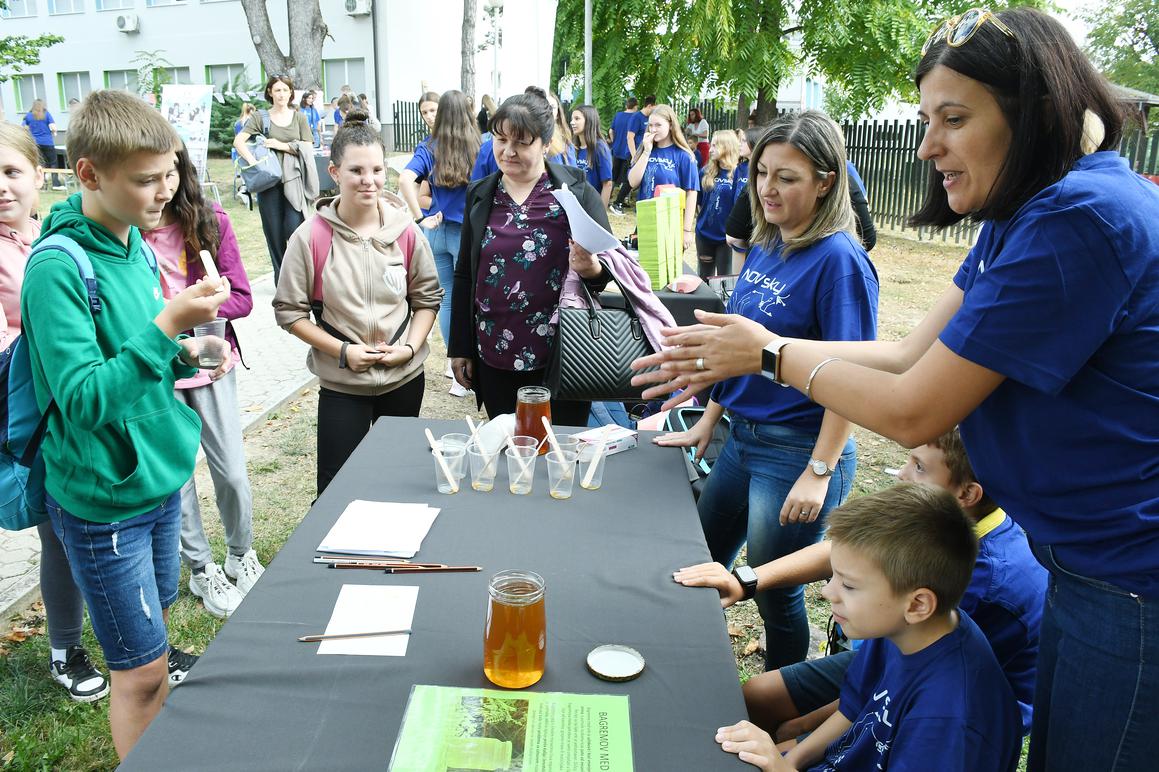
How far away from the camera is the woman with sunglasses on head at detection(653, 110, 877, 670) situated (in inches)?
88.9

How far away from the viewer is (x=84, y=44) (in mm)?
29391

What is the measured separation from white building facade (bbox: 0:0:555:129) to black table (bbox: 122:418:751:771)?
973 inches

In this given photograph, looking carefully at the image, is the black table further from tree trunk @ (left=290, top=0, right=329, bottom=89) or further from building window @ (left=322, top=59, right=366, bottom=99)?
building window @ (left=322, top=59, right=366, bottom=99)

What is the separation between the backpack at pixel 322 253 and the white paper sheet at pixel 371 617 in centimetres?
165

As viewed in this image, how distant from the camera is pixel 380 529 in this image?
1.95m

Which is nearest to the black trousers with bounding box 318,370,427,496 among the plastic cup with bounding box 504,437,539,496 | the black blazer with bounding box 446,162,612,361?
the black blazer with bounding box 446,162,612,361

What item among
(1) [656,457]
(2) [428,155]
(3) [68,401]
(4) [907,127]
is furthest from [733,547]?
(4) [907,127]

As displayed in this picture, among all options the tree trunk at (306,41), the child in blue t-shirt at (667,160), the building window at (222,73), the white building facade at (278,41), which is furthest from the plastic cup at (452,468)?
the building window at (222,73)

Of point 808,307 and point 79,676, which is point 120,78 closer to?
point 79,676

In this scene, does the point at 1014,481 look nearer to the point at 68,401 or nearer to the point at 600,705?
the point at 600,705

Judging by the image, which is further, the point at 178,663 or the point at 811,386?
the point at 178,663

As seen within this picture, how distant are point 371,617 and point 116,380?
0.79 metres

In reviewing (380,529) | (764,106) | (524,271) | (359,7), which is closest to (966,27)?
(380,529)

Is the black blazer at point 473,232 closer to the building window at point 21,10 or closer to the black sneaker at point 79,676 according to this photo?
the black sneaker at point 79,676
